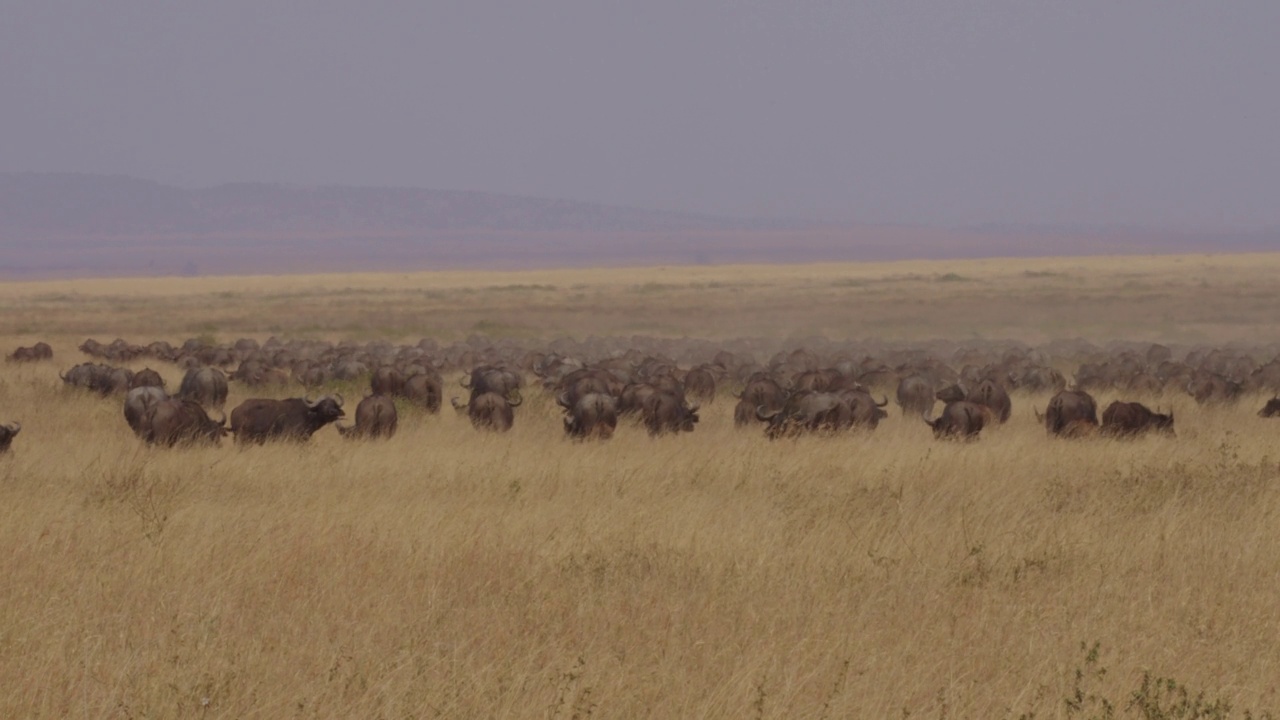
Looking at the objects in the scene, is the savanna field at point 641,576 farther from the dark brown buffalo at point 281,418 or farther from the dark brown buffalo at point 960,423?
the dark brown buffalo at point 960,423

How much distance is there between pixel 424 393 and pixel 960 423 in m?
8.38

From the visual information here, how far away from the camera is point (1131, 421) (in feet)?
56.4

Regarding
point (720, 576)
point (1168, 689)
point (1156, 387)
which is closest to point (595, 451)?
point (720, 576)

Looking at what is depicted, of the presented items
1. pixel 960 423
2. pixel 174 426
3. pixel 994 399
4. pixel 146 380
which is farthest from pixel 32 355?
pixel 960 423

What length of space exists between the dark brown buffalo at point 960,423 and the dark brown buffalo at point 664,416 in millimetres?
3456

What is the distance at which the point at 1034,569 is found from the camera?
9281 millimetres

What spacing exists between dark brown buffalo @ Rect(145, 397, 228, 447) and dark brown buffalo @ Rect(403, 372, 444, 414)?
16.5ft

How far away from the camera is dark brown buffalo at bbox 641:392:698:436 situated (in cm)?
1858

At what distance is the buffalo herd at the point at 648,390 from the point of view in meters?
17.1

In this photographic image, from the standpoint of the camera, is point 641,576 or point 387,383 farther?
point 387,383

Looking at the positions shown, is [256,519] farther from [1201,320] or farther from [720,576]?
[1201,320]

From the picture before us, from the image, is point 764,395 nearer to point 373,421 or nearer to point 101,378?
point 373,421

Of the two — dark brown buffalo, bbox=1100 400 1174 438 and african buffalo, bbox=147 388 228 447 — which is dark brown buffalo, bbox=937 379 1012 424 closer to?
dark brown buffalo, bbox=1100 400 1174 438

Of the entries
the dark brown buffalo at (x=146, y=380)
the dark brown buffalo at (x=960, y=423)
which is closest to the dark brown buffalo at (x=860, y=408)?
the dark brown buffalo at (x=960, y=423)
